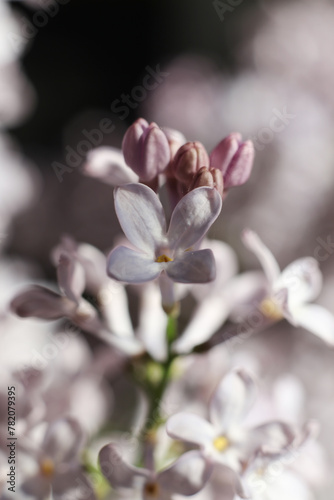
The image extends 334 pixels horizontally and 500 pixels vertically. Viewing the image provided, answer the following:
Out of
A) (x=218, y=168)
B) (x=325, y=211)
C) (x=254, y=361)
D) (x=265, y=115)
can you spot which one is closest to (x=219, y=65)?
(x=265, y=115)

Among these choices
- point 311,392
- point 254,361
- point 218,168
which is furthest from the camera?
point 311,392

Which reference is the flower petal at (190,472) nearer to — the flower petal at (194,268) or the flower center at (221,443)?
the flower center at (221,443)

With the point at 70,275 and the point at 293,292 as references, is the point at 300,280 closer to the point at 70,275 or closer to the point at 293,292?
the point at 293,292

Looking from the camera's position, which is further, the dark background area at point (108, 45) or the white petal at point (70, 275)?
the dark background area at point (108, 45)

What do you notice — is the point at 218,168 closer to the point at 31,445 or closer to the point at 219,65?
the point at 31,445

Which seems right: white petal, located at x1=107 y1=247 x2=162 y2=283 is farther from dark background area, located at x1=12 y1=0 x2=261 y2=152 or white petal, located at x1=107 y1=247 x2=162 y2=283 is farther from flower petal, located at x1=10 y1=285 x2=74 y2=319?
dark background area, located at x1=12 y1=0 x2=261 y2=152

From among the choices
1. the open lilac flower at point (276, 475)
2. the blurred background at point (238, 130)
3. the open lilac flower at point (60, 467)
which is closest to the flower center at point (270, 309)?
the open lilac flower at point (276, 475)

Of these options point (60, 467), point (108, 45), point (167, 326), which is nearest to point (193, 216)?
point (167, 326)
